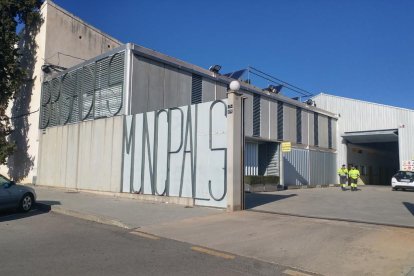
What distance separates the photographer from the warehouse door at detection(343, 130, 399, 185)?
3578cm

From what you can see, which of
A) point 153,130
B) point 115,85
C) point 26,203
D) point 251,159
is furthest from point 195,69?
point 26,203

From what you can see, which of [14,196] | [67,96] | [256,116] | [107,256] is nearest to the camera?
[107,256]

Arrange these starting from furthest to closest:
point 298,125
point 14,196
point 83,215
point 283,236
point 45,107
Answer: point 298,125
point 45,107
point 14,196
point 83,215
point 283,236

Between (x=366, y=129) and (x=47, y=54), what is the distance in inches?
1043

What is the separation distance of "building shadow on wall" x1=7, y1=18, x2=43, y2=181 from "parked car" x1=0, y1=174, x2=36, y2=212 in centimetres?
1218

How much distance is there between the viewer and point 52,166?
21703mm

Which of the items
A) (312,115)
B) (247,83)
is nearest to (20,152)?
(247,83)

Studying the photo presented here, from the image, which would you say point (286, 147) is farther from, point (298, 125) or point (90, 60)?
point (90, 60)

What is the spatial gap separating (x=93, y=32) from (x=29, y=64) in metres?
4.60

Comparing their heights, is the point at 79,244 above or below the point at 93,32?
below

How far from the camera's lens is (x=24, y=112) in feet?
83.1

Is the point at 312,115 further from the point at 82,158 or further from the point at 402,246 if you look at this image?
the point at 402,246

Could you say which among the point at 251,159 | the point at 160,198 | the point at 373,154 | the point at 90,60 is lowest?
the point at 160,198

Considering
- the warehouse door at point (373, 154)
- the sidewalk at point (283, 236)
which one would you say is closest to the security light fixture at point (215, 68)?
the sidewalk at point (283, 236)
